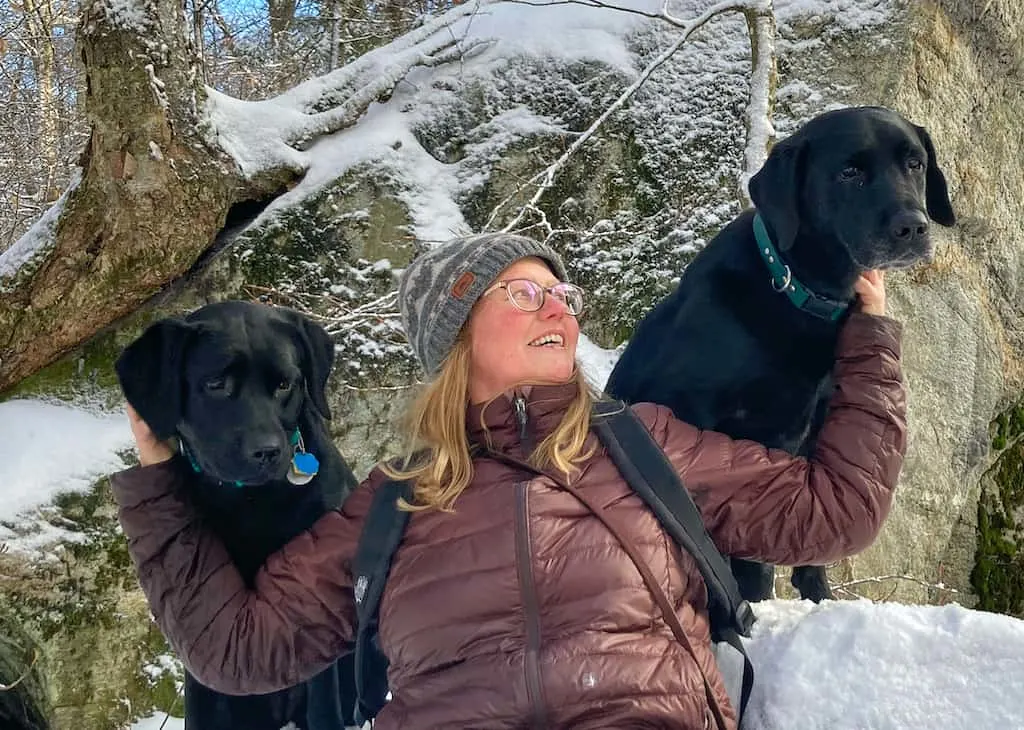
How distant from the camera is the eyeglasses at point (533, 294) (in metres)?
1.80

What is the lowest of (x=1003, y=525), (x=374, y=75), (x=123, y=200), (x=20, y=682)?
(x=20, y=682)

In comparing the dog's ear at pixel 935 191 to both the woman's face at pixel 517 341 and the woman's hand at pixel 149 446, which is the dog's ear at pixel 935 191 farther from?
the woman's hand at pixel 149 446

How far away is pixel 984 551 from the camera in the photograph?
5559mm

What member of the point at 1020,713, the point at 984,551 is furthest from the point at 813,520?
the point at 984,551

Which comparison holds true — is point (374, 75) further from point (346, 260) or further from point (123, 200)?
point (123, 200)

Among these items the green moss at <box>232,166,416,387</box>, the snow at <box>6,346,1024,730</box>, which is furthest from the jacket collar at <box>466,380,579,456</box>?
the green moss at <box>232,166,416,387</box>

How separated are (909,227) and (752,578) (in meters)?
1.07

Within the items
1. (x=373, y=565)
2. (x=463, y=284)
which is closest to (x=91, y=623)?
(x=373, y=565)

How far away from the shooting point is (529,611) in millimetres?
1479

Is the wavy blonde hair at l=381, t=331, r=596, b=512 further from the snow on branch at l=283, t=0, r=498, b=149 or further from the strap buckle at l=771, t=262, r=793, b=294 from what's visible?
the snow on branch at l=283, t=0, r=498, b=149

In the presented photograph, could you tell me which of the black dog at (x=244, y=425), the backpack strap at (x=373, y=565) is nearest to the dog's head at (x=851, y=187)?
the backpack strap at (x=373, y=565)

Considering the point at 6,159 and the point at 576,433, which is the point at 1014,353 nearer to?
the point at 576,433

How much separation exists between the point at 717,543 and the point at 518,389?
0.56 meters

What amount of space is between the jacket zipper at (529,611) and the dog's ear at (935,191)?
5.16 ft
